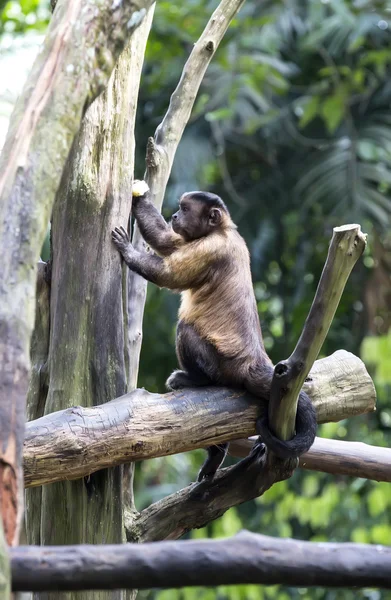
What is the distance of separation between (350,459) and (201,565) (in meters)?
2.50

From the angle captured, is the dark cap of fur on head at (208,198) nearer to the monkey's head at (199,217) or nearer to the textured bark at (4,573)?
the monkey's head at (199,217)

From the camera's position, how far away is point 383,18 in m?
7.16

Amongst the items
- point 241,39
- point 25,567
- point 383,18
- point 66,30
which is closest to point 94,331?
point 66,30

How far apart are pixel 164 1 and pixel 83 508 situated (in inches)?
192

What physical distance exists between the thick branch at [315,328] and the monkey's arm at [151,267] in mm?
901

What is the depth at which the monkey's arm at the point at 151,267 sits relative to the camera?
3.68 metres

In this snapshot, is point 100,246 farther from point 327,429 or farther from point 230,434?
point 327,429

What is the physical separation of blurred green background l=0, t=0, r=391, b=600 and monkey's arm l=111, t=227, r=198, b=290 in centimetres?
250

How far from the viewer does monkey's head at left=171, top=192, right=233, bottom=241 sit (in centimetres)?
445

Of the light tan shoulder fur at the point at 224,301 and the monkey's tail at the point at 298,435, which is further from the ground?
the light tan shoulder fur at the point at 224,301

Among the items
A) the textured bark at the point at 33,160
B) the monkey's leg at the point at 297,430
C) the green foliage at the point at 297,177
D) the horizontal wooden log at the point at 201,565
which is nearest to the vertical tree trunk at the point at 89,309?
the monkey's leg at the point at 297,430

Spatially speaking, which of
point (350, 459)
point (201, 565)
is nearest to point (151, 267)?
point (350, 459)

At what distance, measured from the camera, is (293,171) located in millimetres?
8344

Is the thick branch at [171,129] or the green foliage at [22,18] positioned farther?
the green foliage at [22,18]
